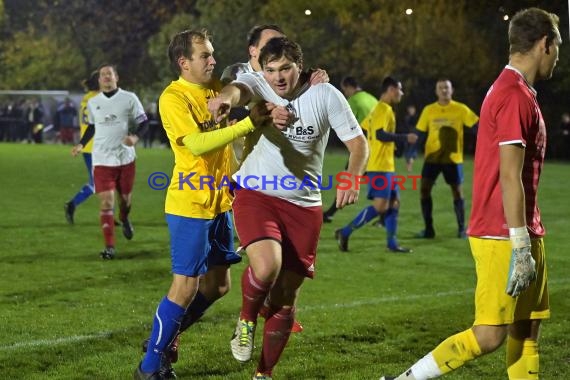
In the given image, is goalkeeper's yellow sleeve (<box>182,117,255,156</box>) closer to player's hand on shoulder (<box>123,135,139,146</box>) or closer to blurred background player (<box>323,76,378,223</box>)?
player's hand on shoulder (<box>123,135,139,146</box>)

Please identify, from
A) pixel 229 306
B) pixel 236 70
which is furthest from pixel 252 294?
pixel 229 306

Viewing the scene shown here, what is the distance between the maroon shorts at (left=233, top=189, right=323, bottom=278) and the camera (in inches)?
226

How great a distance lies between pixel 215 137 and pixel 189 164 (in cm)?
46

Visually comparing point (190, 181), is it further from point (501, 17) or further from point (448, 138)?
point (501, 17)

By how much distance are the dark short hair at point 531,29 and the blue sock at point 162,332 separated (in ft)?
8.09

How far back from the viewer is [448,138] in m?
13.3

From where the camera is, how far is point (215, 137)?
5461mm

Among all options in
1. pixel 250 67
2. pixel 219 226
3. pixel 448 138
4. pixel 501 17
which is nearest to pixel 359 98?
pixel 448 138

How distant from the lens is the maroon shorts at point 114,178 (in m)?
11.7

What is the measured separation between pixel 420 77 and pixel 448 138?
25.1 metres

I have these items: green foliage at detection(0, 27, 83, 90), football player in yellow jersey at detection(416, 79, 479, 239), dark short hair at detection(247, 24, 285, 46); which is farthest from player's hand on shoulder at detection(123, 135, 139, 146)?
green foliage at detection(0, 27, 83, 90)

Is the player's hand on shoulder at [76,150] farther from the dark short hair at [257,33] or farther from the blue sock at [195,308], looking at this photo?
the blue sock at [195,308]

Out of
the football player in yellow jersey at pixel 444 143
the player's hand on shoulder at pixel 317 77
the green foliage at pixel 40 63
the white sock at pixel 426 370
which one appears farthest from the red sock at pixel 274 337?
the green foliage at pixel 40 63

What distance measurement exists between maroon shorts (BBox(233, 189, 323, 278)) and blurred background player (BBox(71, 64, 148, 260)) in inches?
234
